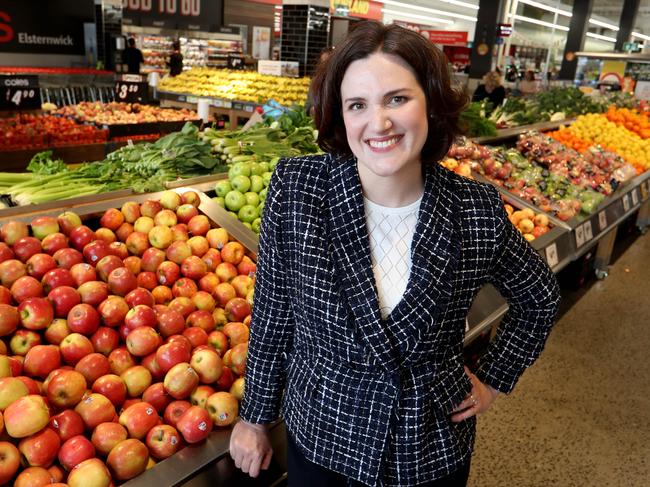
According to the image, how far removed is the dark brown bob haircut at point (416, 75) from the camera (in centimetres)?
116

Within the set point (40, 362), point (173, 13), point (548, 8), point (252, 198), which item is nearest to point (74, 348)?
point (40, 362)

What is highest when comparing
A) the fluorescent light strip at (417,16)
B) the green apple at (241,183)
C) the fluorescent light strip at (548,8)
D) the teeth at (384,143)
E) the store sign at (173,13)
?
the fluorescent light strip at (548,8)

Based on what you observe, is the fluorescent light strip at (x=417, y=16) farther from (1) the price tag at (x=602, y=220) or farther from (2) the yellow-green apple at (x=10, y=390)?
(2) the yellow-green apple at (x=10, y=390)

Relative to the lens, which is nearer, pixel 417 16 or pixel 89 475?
pixel 89 475

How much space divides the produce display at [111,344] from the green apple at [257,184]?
2.09 feet

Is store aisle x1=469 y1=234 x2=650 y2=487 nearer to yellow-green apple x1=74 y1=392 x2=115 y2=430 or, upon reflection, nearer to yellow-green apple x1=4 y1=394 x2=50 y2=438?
yellow-green apple x1=74 y1=392 x2=115 y2=430

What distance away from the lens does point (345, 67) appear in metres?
1.21

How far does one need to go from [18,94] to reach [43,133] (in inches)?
18.3

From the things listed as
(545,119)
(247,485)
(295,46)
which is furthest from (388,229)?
(295,46)

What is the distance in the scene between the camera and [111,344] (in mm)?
1767

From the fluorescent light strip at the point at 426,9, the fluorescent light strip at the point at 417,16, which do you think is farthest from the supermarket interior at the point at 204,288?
the fluorescent light strip at the point at 417,16

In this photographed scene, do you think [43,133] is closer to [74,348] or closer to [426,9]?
[74,348]

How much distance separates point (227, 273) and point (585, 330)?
3113 mm

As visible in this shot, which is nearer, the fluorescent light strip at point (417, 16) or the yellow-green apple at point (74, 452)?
the yellow-green apple at point (74, 452)
